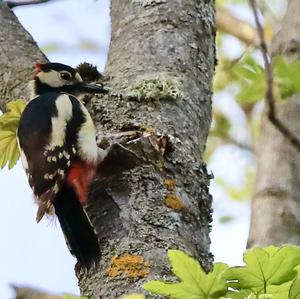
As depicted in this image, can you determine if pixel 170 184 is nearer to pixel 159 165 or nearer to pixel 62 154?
pixel 159 165

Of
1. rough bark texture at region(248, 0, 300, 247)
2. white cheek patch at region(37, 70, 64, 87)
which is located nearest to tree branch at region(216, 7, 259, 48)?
rough bark texture at region(248, 0, 300, 247)

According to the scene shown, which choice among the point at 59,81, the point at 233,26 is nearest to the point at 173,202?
the point at 59,81

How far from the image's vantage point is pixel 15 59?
9.12 feet

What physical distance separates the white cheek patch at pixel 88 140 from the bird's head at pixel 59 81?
0.12m

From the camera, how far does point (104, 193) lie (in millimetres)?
2230

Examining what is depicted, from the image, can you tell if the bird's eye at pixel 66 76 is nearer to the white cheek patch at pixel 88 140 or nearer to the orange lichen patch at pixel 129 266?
the white cheek patch at pixel 88 140

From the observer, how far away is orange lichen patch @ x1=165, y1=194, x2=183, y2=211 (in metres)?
2.17

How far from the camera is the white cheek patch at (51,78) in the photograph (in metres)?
2.83

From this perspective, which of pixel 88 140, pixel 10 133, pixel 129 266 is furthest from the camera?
pixel 10 133

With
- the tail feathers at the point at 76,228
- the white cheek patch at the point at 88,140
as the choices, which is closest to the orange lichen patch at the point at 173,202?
the tail feathers at the point at 76,228

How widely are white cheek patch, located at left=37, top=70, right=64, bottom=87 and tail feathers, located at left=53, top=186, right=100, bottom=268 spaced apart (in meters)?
0.51

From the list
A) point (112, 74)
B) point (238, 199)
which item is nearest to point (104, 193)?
point (112, 74)

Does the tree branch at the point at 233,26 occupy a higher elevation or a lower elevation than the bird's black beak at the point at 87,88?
higher

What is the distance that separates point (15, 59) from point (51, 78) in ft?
0.71
